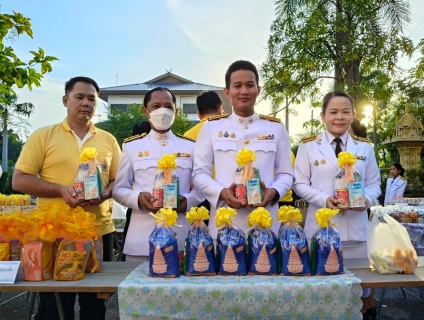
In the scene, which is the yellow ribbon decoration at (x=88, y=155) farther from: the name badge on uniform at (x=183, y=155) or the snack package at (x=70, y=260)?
the name badge on uniform at (x=183, y=155)

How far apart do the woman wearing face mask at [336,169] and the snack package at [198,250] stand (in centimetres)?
92

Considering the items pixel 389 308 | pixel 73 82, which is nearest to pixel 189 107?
pixel 389 308

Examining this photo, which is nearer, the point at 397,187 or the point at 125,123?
the point at 397,187

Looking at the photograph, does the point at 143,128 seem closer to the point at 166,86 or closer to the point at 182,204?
the point at 182,204

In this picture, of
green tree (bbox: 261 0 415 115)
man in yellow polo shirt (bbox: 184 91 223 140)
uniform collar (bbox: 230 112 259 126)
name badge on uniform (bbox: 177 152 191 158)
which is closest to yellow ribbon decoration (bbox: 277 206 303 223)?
uniform collar (bbox: 230 112 259 126)

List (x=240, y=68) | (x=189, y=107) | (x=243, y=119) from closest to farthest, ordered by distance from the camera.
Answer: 1. (x=240, y=68)
2. (x=243, y=119)
3. (x=189, y=107)

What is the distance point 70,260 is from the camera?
2.34m

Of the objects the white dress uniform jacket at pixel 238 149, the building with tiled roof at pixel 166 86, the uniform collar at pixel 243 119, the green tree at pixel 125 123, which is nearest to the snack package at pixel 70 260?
the white dress uniform jacket at pixel 238 149

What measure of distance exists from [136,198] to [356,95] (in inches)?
353

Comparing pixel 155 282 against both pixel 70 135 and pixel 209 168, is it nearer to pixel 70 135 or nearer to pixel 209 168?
pixel 209 168

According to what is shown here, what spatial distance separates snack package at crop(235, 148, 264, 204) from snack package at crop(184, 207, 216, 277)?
0.26 m

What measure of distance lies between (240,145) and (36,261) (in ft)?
4.84

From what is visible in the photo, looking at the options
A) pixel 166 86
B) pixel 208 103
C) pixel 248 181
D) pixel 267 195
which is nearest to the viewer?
pixel 248 181

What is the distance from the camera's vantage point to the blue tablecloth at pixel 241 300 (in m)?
2.09
